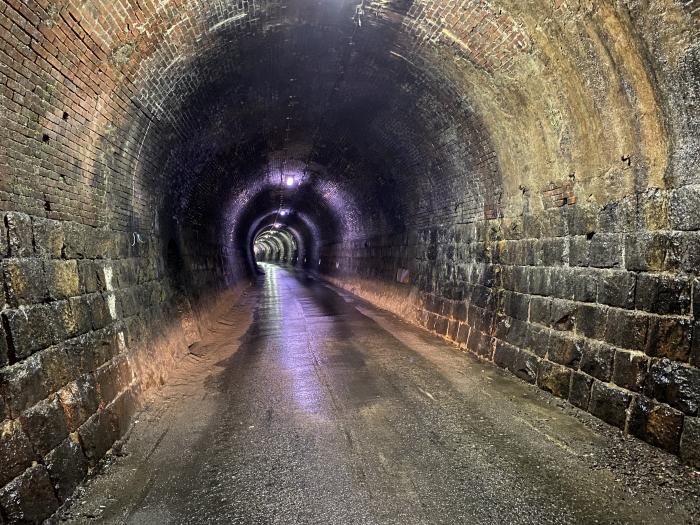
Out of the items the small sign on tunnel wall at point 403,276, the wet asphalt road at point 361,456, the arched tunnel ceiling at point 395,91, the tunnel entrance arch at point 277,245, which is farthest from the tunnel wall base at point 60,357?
the tunnel entrance arch at point 277,245

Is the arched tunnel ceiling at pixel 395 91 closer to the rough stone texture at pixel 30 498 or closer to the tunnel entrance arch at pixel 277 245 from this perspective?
the rough stone texture at pixel 30 498

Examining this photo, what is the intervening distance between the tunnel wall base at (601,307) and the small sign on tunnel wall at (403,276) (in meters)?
3.44

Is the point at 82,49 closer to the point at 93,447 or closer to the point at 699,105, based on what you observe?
the point at 93,447

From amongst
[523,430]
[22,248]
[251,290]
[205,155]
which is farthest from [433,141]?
[251,290]

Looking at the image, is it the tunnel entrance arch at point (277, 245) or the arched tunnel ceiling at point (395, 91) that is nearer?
the arched tunnel ceiling at point (395, 91)

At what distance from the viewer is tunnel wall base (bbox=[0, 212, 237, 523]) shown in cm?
317

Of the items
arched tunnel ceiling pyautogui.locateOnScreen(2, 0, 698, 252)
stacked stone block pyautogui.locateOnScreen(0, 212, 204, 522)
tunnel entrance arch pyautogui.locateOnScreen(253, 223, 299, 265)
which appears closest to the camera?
stacked stone block pyautogui.locateOnScreen(0, 212, 204, 522)

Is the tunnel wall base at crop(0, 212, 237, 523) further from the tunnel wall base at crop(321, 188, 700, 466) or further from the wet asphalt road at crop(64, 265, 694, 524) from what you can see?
the tunnel wall base at crop(321, 188, 700, 466)

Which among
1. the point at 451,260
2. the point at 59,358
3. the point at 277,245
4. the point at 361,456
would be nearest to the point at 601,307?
the point at 361,456

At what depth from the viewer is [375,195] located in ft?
46.0

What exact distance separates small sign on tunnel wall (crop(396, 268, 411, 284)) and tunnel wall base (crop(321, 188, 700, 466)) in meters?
3.44

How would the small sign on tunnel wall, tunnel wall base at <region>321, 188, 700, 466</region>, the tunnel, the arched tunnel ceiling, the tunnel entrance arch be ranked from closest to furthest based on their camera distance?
the tunnel → tunnel wall base at <region>321, 188, 700, 466</region> → the arched tunnel ceiling → the small sign on tunnel wall → the tunnel entrance arch

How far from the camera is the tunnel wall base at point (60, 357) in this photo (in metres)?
3.17

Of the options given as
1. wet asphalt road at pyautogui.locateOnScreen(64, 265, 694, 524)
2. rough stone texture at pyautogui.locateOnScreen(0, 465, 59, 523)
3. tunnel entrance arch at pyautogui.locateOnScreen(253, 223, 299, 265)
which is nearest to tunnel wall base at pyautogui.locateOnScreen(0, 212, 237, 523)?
Answer: rough stone texture at pyautogui.locateOnScreen(0, 465, 59, 523)
